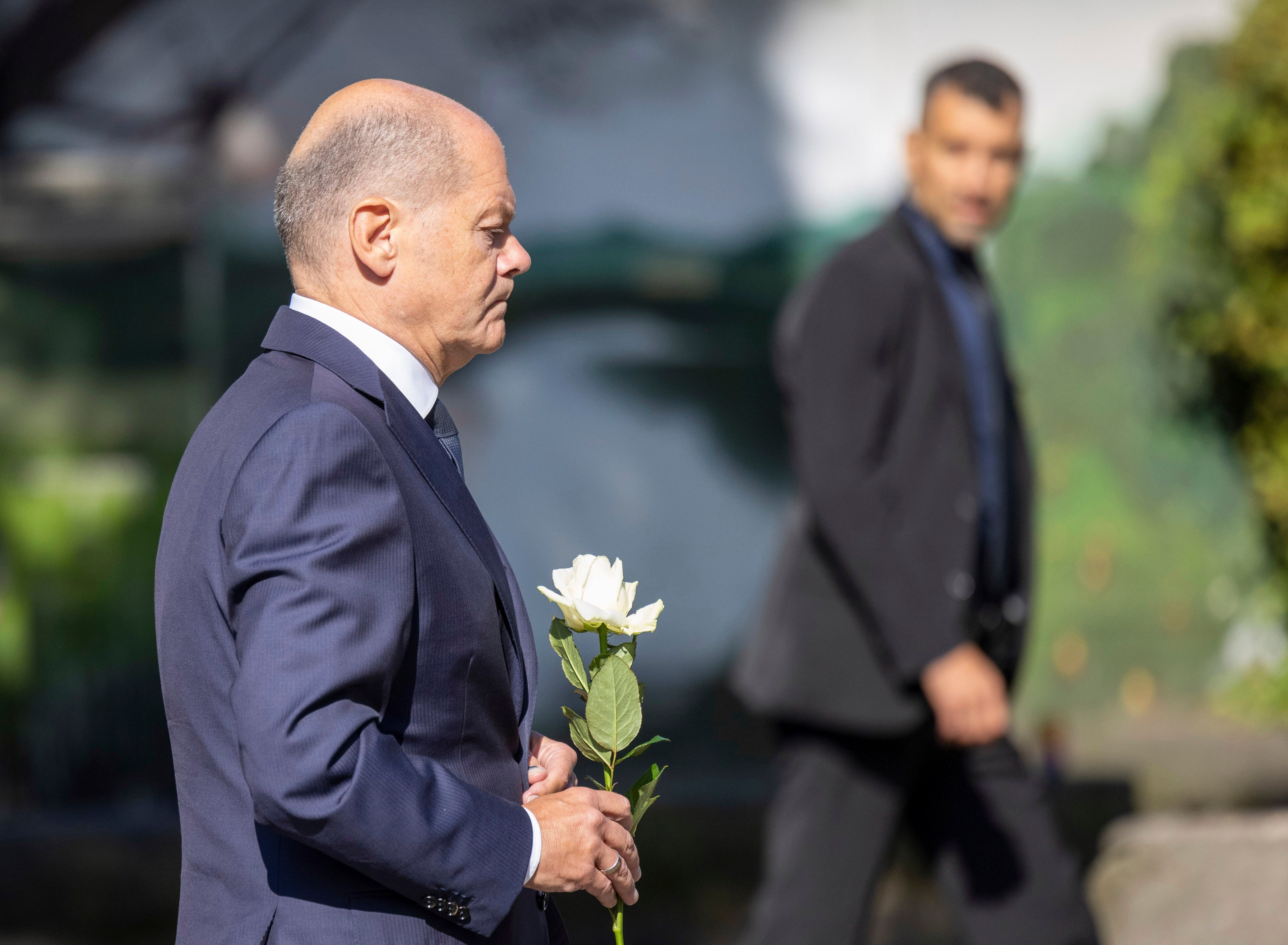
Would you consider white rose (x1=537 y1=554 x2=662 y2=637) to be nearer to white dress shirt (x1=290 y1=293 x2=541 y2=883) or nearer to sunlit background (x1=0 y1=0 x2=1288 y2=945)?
white dress shirt (x1=290 y1=293 x2=541 y2=883)

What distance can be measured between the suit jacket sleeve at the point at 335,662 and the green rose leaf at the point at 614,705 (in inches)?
9.1

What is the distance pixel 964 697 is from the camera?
2941 mm

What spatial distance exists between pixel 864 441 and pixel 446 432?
1.51 metres

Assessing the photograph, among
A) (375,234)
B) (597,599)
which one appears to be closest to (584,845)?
(597,599)

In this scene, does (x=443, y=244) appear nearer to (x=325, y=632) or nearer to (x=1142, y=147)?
(x=325, y=632)

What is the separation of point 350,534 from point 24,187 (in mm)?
4403

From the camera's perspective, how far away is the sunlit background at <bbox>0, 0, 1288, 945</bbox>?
5.20 meters

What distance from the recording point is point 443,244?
5.40ft

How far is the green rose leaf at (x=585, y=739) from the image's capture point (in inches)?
68.6

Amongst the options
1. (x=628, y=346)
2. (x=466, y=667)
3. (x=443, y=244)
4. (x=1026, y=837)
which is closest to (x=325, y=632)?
(x=466, y=667)

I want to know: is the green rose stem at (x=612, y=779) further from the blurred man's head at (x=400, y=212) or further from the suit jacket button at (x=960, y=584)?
the suit jacket button at (x=960, y=584)

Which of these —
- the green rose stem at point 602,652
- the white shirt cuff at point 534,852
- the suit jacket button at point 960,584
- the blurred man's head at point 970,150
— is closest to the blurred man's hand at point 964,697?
the suit jacket button at point 960,584

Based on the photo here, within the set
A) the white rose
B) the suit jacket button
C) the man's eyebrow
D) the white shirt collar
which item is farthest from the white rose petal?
the suit jacket button

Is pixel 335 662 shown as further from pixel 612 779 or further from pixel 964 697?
pixel 964 697
